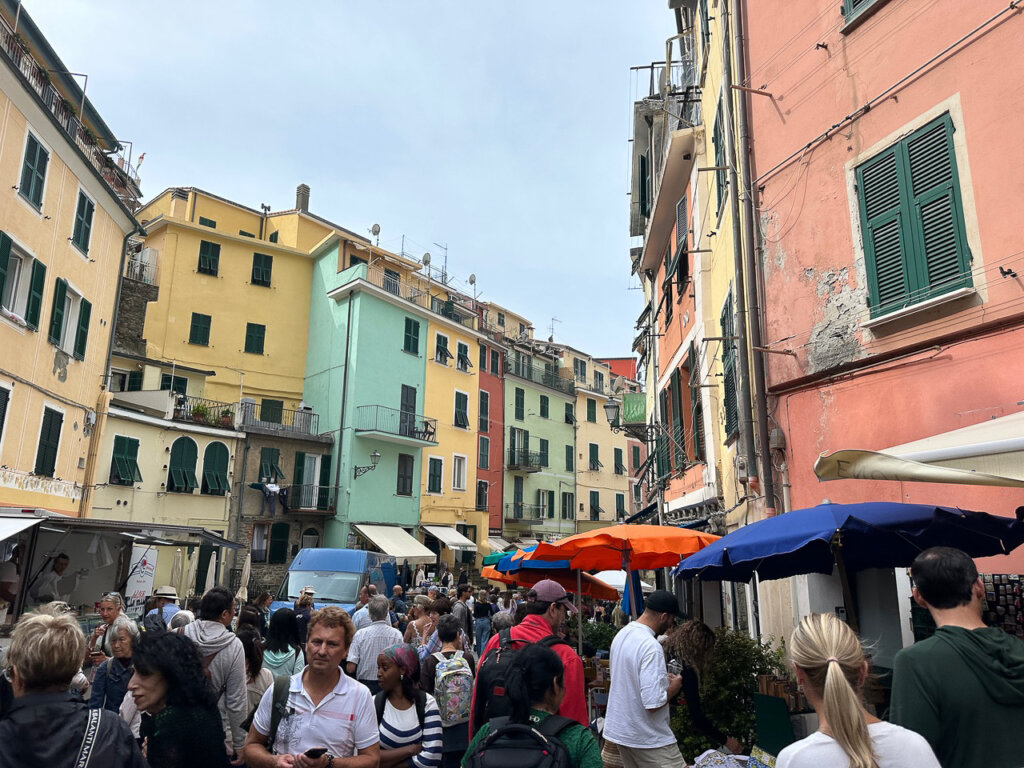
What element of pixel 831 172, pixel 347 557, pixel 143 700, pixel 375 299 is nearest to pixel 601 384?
pixel 375 299

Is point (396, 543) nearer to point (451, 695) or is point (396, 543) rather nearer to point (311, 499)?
point (311, 499)

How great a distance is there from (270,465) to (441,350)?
10237mm

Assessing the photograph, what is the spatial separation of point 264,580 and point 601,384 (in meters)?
29.2

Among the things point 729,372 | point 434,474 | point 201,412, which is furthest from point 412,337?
point 729,372

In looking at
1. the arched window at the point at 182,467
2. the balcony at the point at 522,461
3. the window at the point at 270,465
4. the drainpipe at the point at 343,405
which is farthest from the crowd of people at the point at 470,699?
the balcony at the point at 522,461

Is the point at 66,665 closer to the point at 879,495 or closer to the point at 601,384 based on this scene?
the point at 879,495

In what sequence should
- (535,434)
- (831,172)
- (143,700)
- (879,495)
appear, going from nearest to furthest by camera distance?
(143,700) < (879,495) < (831,172) < (535,434)

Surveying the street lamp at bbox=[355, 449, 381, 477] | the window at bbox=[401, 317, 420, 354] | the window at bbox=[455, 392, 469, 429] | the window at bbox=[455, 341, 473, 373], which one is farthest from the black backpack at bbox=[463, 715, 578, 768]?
the window at bbox=[455, 341, 473, 373]

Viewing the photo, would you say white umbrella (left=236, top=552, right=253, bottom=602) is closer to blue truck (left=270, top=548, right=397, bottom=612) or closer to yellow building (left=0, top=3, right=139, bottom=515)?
blue truck (left=270, top=548, right=397, bottom=612)

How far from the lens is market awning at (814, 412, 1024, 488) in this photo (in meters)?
3.87

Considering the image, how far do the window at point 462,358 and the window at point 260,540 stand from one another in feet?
40.1

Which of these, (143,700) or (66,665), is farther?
(143,700)

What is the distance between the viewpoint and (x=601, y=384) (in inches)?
1956

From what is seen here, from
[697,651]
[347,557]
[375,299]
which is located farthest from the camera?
[375,299]
